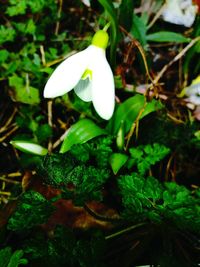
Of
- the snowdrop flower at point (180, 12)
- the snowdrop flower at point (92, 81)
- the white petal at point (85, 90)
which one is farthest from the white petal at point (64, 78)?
the snowdrop flower at point (180, 12)

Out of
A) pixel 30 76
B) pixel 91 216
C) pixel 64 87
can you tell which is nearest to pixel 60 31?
pixel 30 76

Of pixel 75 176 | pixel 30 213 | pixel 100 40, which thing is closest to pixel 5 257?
pixel 30 213

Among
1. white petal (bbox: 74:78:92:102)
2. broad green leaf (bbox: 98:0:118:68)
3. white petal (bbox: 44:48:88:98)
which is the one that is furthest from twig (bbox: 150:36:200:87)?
white petal (bbox: 44:48:88:98)

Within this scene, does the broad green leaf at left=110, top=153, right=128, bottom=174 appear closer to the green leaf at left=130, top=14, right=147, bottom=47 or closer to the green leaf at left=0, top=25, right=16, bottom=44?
the green leaf at left=130, top=14, right=147, bottom=47

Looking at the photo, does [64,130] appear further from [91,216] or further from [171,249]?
[171,249]

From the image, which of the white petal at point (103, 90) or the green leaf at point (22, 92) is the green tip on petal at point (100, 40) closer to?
the white petal at point (103, 90)

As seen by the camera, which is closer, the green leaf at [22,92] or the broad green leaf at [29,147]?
the broad green leaf at [29,147]
